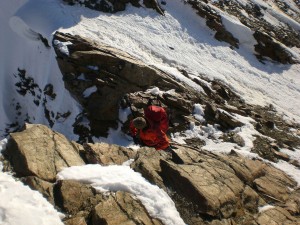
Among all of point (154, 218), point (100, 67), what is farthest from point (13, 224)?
point (100, 67)

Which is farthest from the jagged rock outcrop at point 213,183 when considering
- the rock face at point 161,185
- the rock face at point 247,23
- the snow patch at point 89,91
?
the rock face at point 247,23

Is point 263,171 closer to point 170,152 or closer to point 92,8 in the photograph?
point 170,152

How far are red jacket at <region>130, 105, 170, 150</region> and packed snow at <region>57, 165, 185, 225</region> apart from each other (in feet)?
6.73

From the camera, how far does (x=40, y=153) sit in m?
7.54

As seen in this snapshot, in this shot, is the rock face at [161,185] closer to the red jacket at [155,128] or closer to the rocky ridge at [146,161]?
the rocky ridge at [146,161]

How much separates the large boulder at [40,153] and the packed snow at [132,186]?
294mm

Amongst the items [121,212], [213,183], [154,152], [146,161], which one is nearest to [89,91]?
[154,152]

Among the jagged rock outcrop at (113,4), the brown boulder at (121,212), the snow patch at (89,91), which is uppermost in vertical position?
the brown boulder at (121,212)

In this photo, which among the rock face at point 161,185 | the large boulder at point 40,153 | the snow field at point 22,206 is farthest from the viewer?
the large boulder at point 40,153

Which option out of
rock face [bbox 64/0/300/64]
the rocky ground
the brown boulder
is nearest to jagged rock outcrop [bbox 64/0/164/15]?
rock face [bbox 64/0/300/64]

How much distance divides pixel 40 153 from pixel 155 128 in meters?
3.24

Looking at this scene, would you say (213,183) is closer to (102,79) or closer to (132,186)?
(132,186)

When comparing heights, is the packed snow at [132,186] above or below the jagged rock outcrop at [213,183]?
below

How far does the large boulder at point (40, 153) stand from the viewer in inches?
279
